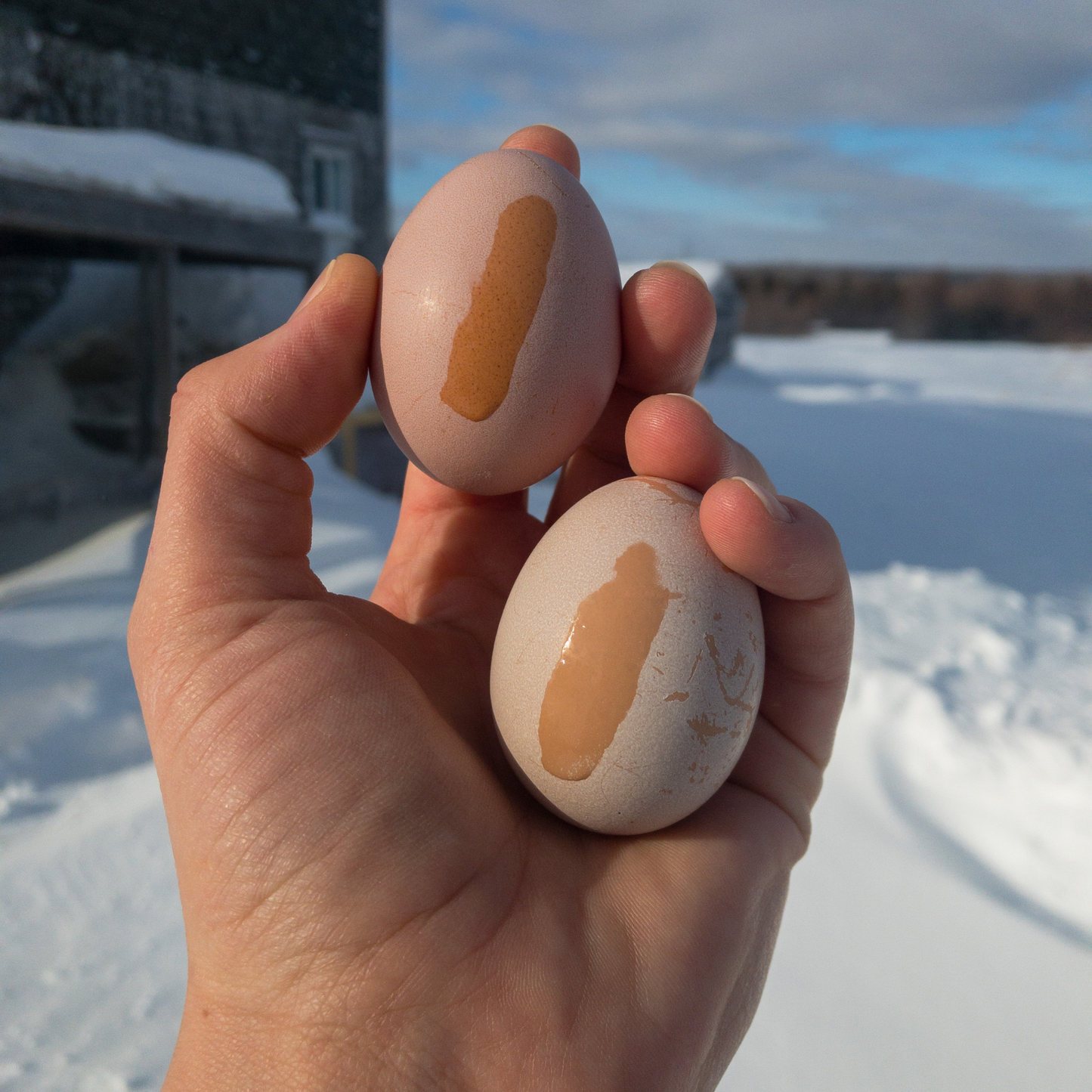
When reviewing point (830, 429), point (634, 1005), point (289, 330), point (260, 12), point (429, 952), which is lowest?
point (830, 429)

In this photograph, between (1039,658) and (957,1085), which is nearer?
(957,1085)

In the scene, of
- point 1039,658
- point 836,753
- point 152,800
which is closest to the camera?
point 152,800

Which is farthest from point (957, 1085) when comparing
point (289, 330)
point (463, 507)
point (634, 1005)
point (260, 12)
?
point (260, 12)

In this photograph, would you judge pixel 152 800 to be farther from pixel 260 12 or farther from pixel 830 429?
pixel 260 12

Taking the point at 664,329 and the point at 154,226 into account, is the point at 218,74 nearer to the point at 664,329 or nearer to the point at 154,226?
the point at 154,226

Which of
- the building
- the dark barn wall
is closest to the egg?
the building

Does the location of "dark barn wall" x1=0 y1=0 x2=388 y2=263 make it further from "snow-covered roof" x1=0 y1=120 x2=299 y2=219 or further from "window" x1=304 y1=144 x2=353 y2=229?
"snow-covered roof" x1=0 y1=120 x2=299 y2=219
